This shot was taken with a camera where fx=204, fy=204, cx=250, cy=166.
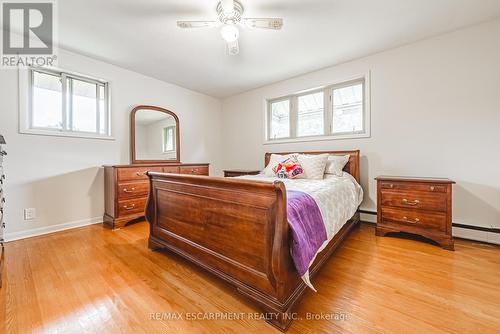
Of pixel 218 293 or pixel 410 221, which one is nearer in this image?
pixel 218 293

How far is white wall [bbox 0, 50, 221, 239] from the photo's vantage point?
7.85ft

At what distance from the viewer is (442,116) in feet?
8.21

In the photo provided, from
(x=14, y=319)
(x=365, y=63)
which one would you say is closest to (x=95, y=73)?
(x=14, y=319)

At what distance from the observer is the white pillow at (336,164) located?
2.82 metres

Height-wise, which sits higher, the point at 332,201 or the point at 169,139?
the point at 169,139

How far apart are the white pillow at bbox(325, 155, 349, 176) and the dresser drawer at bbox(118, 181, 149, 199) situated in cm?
270

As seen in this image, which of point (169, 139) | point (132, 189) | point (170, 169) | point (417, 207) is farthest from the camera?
point (169, 139)

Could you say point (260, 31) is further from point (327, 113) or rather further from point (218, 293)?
point (218, 293)

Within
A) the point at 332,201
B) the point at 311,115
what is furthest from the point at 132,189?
the point at 311,115

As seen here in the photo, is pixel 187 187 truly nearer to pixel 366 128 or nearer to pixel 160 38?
pixel 160 38

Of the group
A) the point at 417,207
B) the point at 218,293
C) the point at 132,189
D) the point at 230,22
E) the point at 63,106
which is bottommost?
the point at 218,293

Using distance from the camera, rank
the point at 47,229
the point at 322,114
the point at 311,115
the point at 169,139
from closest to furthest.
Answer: the point at 47,229 → the point at 322,114 → the point at 311,115 → the point at 169,139

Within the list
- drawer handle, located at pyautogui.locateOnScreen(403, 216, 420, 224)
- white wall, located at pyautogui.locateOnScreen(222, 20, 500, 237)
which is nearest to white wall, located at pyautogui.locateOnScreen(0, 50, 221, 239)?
white wall, located at pyautogui.locateOnScreen(222, 20, 500, 237)

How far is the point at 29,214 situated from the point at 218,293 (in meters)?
2.69
